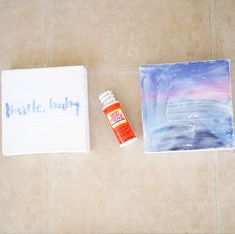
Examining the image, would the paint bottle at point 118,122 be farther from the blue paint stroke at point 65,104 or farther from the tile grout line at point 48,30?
the tile grout line at point 48,30

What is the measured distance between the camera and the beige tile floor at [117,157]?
759 mm

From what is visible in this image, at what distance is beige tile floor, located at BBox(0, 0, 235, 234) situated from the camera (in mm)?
759

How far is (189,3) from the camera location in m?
0.78

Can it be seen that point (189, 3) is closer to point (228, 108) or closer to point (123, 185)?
point (228, 108)

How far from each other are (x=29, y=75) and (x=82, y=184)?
11.8 inches

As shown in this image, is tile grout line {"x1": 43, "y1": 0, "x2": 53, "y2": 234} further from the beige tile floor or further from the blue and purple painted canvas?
the blue and purple painted canvas

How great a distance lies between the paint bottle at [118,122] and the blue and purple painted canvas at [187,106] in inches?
1.6

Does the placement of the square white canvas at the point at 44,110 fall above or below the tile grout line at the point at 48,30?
below

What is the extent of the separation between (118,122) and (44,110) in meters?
0.18

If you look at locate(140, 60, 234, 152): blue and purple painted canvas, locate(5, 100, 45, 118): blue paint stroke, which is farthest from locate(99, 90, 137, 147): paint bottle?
locate(5, 100, 45, 118): blue paint stroke

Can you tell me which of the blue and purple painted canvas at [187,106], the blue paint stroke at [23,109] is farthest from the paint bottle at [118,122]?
the blue paint stroke at [23,109]

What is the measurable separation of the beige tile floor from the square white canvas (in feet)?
0.17

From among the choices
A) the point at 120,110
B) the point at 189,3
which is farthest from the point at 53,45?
the point at 189,3

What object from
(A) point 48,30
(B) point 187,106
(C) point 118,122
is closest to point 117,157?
(C) point 118,122
